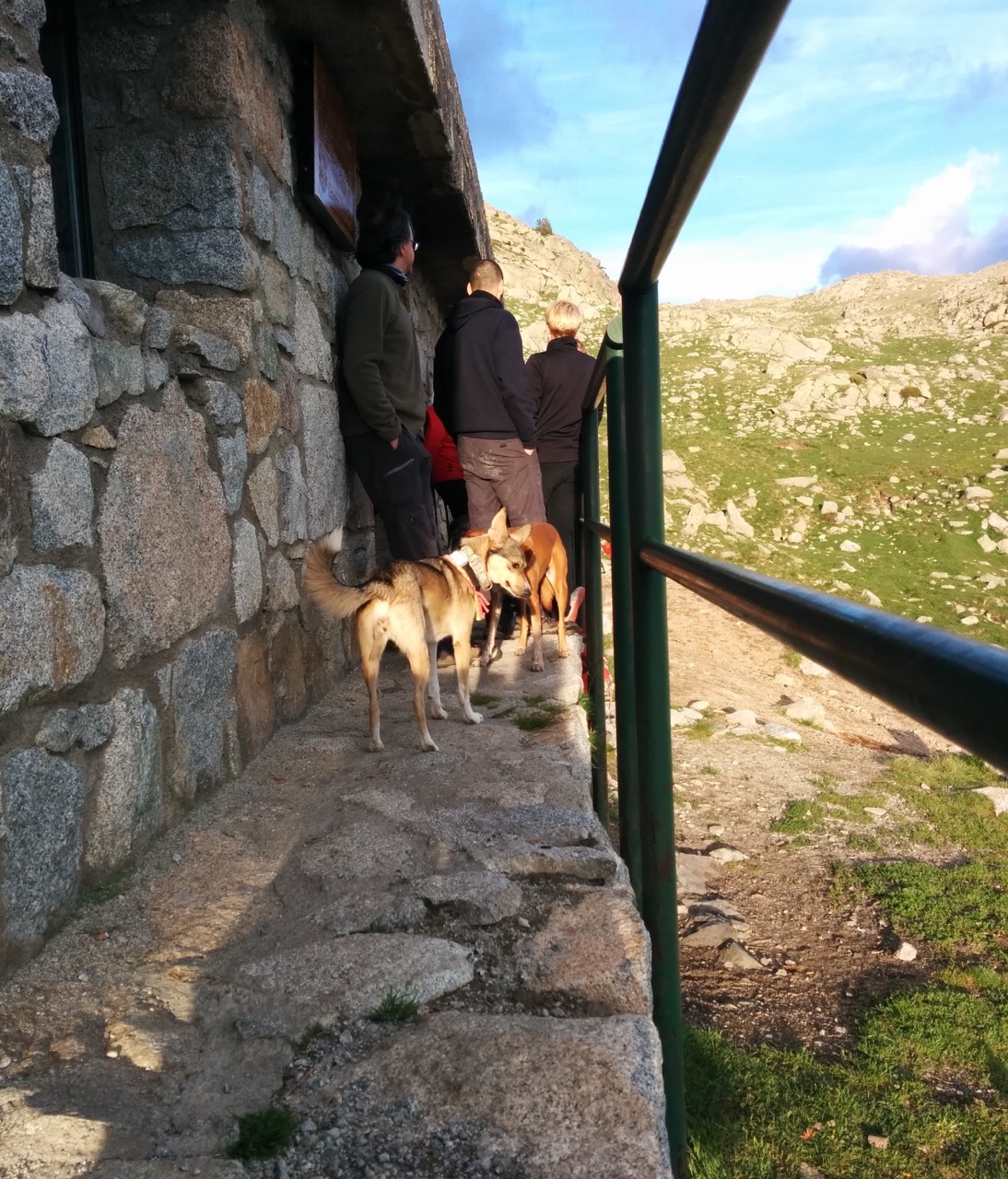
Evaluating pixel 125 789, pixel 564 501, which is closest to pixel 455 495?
pixel 564 501

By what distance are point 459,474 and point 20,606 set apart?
14.0ft

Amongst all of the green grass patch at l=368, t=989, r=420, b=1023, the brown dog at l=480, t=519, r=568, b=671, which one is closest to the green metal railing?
the green grass patch at l=368, t=989, r=420, b=1023

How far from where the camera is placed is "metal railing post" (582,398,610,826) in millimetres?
4207

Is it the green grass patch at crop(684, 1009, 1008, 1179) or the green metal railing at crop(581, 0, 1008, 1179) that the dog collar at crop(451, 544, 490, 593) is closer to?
the green metal railing at crop(581, 0, 1008, 1179)

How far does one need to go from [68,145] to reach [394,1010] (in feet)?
9.53

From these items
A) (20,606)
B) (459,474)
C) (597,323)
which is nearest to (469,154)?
(459,474)

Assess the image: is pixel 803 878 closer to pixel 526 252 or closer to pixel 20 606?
pixel 20 606

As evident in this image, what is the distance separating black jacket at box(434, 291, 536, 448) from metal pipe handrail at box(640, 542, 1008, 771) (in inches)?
175

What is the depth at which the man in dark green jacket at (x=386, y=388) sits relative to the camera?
4363 millimetres

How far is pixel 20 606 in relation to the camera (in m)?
1.96

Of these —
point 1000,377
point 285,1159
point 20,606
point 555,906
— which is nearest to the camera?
point 285,1159

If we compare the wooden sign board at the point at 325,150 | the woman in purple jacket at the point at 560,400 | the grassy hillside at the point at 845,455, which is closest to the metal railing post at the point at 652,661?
the wooden sign board at the point at 325,150

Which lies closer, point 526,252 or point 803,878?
point 803,878

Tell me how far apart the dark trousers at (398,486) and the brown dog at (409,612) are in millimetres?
320
